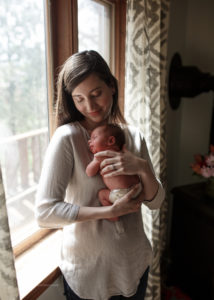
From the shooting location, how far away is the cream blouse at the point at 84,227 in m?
0.76

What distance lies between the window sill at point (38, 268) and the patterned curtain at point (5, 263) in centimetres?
→ 25

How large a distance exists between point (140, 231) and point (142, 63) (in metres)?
0.79

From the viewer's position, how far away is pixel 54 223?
0.77 metres

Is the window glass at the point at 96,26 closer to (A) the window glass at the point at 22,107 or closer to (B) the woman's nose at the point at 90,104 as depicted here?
(A) the window glass at the point at 22,107

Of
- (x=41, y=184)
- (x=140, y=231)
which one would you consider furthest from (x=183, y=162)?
(x=41, y=184)

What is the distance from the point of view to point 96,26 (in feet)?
4.49

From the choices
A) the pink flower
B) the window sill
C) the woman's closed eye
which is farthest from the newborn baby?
the pink flower

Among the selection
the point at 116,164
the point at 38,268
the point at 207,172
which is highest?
the point at 116,164

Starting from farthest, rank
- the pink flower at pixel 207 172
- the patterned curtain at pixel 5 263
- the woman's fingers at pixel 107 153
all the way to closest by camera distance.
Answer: the pink flower at pixel 207 172, the woman's fingers at pixel 107 153, the patterned curtain at pixel 5 263

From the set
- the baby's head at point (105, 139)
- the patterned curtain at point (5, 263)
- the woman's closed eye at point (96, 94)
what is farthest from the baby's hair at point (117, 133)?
the patterned curtain at point (5, 263)

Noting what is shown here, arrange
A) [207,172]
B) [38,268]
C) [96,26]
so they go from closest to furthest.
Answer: [38,268] < [96,26] < [207,172]

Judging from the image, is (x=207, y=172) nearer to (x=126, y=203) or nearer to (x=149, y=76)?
(x=149, y=76)

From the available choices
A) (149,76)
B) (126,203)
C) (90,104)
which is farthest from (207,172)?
(90,104)

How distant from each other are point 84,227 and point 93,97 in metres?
0.45
